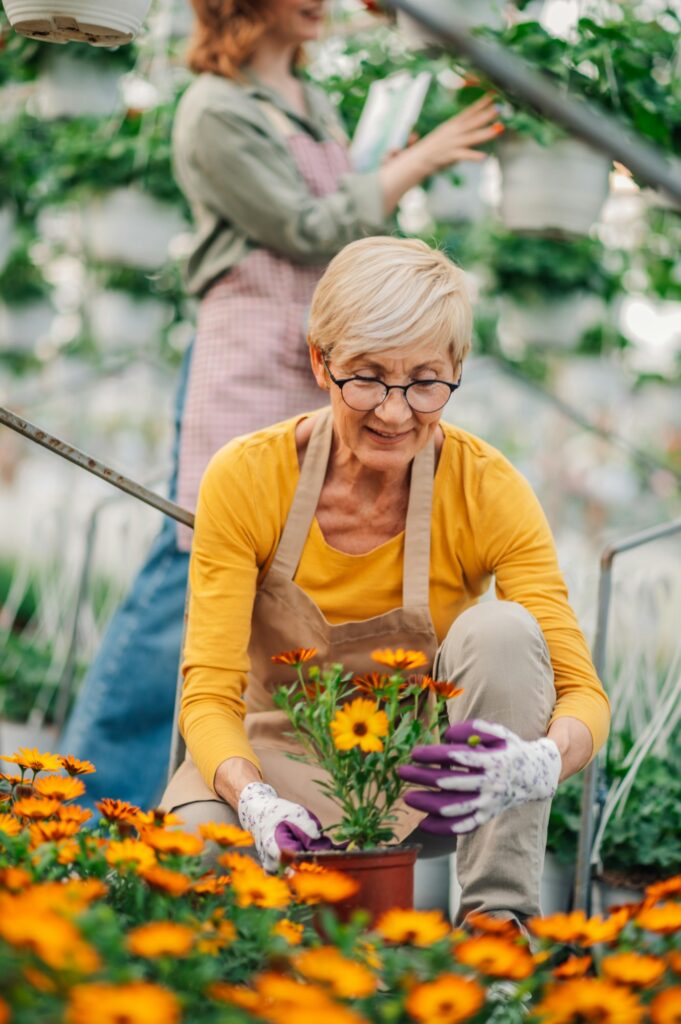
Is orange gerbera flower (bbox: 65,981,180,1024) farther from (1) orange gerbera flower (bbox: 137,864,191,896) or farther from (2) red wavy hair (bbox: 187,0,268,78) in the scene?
(2) red wavy hair (bbox: 187,0,268,78)

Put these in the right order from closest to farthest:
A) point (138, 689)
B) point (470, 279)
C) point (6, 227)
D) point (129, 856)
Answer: point (129, 856) → point (138, 689) → point (6, 227) → point (470, 279)

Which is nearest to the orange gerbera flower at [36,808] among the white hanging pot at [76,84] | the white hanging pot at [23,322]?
the white hanging pot at [76,84]

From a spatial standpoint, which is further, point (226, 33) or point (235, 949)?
point (226, 33)

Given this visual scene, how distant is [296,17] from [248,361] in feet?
1.88

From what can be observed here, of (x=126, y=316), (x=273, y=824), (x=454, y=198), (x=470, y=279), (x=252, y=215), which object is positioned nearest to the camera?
(x=273, y=824)

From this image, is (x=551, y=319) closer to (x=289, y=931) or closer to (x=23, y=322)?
(x=23, y=322)

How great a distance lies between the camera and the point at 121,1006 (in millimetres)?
784

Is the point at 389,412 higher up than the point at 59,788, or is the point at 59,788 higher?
the point at 389,412

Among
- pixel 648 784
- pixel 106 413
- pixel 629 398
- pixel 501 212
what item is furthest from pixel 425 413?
pixel 106 413

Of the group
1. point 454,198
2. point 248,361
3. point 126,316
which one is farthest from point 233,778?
point 126,316

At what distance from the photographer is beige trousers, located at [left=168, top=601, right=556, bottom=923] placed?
4.72 ft

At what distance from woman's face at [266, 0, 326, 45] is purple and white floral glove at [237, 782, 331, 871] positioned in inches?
53.7

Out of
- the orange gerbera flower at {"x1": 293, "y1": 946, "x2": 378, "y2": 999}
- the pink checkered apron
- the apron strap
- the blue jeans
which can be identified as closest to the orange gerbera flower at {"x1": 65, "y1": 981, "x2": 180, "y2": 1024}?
the orange gerbera flower at {"x1": 293, "y1": 946, "x2": 378, "y2": 999}

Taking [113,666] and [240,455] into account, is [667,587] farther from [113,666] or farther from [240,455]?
[240,455]
